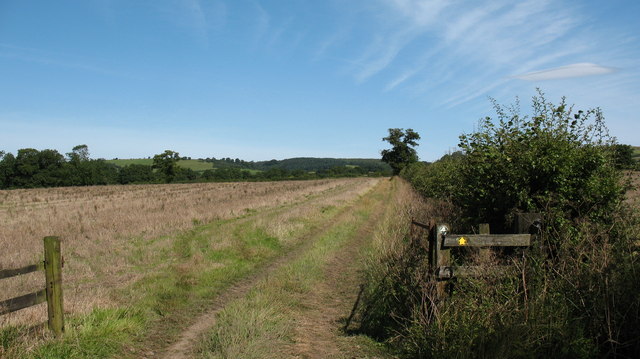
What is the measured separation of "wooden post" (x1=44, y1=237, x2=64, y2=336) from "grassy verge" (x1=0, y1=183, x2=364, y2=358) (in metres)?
0.18

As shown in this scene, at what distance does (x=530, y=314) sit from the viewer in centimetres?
Result: 478

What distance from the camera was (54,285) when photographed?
6191 mm

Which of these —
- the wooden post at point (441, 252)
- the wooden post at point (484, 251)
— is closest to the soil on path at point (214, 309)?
the wooden post at point (441, 252)

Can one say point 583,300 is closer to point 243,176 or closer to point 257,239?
point 257,239

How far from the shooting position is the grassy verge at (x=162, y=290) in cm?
591

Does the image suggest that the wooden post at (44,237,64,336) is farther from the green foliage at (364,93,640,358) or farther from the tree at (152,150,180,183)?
the tree at (152,150,180,183)

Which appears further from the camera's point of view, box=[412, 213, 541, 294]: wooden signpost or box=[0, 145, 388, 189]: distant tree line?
box=[0, 145, 388, 189]: distant tree line

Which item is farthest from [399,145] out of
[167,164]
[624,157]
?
[624,157]

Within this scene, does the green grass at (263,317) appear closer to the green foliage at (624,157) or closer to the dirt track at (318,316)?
the dirt track at (318,316)

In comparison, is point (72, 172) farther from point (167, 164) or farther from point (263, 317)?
point (263, 317)

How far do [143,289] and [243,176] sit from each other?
9714cm

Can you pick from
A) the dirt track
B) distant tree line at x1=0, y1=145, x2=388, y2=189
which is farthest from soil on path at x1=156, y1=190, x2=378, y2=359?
distant tree line at x1=0, y1=145, x2=388, y2=189

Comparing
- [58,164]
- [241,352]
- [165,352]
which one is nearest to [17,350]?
[165,352]

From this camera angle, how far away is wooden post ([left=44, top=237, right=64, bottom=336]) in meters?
6.09
